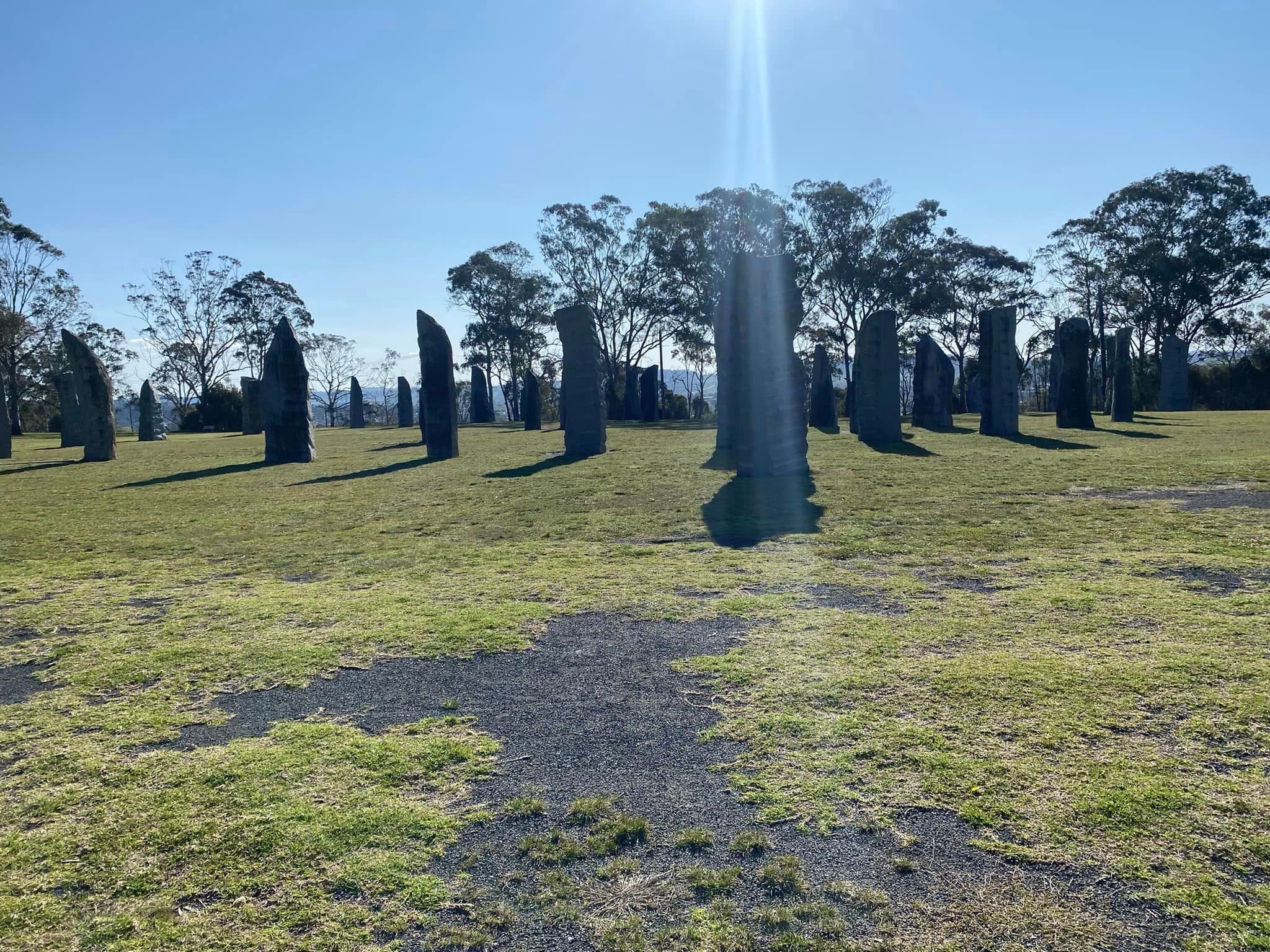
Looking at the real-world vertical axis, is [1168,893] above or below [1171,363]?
below

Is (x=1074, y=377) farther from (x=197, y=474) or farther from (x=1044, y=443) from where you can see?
(x=197, y=474)

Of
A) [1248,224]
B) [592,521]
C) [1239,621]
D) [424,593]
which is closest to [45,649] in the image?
[424,593]

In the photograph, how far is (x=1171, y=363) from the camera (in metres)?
31.0

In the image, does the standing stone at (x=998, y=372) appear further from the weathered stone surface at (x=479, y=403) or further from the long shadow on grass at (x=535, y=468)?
the weathered stone surface at (x=479, y=403)

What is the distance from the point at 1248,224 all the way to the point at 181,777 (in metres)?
51.8

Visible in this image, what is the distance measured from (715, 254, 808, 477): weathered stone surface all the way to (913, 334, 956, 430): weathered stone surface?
11.4m

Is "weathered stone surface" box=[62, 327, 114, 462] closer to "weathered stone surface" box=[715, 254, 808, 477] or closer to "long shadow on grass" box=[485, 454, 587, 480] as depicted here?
"long shadow on grass" box=[485, 454, 587, 480]

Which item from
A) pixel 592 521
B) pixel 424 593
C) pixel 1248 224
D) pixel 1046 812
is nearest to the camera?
pixel 1046 812

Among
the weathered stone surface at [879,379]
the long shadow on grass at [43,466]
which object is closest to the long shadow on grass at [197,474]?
the long shadow on grass at [43,466]

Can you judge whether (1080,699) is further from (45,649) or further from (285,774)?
(45,649)

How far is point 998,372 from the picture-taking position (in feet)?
57.9

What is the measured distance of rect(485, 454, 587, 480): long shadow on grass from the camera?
504 inches

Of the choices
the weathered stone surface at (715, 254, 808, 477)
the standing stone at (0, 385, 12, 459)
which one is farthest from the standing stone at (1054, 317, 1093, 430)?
the standing stone at (0, 385, 12, 459)

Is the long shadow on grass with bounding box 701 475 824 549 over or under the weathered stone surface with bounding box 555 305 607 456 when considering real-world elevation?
under
